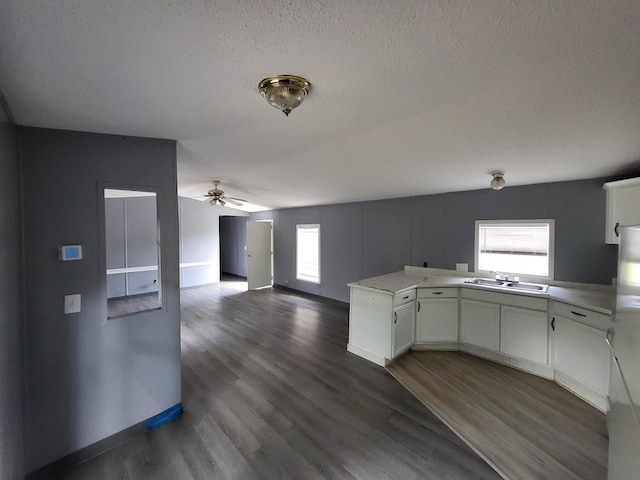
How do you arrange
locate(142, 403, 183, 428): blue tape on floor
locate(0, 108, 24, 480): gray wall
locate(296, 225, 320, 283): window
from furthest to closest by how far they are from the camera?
locate(296, 225, 320, 283): window → locate(142, 403, 183, 428): blue tape on floor → locate(0, 108, 24, 480): gray wall

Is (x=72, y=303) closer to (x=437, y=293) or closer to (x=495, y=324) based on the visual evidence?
(x=437, y=293)

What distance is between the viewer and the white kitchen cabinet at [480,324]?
305 cm

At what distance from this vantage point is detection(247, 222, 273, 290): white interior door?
687cm

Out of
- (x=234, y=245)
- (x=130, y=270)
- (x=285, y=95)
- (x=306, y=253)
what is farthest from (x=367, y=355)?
(x=234, y=245)

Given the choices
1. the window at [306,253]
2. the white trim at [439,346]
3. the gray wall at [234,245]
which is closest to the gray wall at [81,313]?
the white trim at [439,346]

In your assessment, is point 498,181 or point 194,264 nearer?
point 498,181

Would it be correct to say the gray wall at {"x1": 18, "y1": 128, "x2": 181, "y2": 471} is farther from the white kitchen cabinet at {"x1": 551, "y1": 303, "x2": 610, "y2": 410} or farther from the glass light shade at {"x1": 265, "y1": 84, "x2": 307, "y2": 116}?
the white kitchen cabinet at {"x1": 551, "y1": 303, "x2": 610, "y2": 410}

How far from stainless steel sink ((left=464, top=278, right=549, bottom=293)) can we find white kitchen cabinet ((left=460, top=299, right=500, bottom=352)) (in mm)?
270

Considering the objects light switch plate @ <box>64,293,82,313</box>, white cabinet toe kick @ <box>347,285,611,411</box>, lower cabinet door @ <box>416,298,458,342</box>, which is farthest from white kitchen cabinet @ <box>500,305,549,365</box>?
light switch plate @ <box>64,293,82,313</box>

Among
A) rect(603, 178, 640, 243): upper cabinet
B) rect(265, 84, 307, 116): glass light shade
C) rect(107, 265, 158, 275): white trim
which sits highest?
rect(265, 84, 307, 116): glass light shade

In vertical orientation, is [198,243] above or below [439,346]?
above

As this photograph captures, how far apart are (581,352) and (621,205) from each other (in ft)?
4.75

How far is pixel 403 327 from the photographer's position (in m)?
3.17

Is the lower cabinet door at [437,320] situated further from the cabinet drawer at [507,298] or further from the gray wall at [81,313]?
the gray wall at [81,313]
